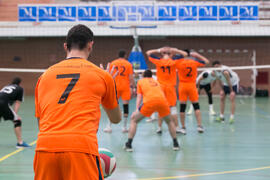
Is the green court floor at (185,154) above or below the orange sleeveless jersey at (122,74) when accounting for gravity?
below

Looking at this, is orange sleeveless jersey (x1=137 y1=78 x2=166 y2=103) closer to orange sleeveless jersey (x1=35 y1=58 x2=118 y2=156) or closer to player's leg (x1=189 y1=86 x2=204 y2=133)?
player's leg (x1=189 y1=86 x2=204 y2=133)

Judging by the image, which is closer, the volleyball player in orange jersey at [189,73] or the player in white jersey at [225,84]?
the volleyball player in orange jersey at [189,73]

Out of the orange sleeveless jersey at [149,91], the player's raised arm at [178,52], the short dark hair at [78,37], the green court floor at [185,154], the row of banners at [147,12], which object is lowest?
the green court floor at [185,154]

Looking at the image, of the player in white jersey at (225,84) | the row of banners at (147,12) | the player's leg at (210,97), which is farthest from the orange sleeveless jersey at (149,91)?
the row of banners at (147,12)

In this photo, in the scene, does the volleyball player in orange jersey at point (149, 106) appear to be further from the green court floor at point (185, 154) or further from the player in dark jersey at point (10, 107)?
the player in dark jersey at point (10, 107)

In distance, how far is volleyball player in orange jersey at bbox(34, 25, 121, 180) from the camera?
87.7 inches

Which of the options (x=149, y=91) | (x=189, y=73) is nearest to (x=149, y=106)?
(x=149, y=91)

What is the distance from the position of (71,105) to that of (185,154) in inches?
181

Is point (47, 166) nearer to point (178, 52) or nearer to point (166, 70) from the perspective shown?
point (178, 52)

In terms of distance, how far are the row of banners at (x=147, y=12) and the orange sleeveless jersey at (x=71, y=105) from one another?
1466 centimetres

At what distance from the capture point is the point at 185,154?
6574 mm

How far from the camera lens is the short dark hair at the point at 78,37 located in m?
2.44

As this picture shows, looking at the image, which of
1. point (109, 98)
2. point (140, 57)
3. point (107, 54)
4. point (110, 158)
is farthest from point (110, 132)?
point (107, 54)

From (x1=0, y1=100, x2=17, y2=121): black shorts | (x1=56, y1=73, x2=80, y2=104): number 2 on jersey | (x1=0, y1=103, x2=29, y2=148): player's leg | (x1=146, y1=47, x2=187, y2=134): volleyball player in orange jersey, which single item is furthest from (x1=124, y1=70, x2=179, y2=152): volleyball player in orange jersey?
(x1=56, y1=73, x2=80, y2=104): number 2 on jersey
